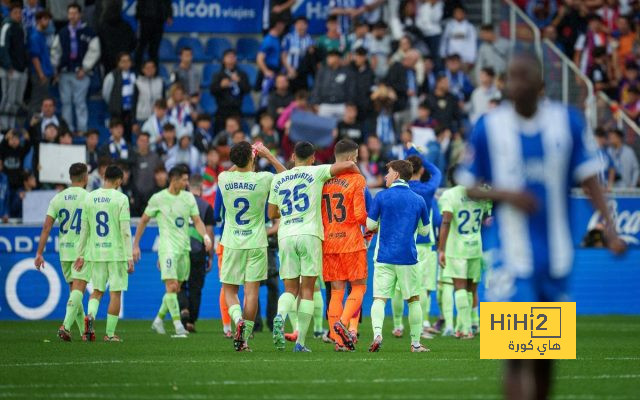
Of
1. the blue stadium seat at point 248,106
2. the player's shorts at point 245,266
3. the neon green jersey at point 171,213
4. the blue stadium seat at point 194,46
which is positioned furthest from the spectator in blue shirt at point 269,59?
the player's shorts at point 245,266

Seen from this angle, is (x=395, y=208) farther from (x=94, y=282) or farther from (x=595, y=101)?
(x=595, y=101)

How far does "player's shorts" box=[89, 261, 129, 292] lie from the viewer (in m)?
17.4

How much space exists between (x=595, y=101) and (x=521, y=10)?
4.47 metres

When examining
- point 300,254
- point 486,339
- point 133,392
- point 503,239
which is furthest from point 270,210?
point 503,239

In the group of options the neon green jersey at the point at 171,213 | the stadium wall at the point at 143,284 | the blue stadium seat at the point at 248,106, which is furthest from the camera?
the blue stadium seat at the point at 248,106

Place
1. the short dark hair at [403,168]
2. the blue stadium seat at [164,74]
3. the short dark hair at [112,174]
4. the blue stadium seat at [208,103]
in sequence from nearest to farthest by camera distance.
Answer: the short dark hair at [403,168]
the short dark hair at [112,174]
the blue stadium seat at [164,74]
the blue stadium seat at [208,103]

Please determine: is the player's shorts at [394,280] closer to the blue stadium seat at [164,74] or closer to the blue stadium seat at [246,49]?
the blue stadium seat at [164,74]

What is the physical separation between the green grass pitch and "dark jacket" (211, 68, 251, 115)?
927 cm

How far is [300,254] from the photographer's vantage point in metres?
14.7

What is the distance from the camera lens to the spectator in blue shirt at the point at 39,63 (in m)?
25.3

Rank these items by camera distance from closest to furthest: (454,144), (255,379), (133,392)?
1. (133,392)
2. (255,379)
3. (454,144)

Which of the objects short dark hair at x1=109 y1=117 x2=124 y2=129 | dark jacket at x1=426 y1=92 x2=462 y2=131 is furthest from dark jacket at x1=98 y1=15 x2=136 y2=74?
dark jacket at x1=426 y1=92 x2=462 y2=131

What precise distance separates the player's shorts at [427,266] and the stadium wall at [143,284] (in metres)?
4.03

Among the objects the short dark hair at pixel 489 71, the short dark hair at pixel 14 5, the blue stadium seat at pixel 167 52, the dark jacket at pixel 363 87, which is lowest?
the dark jacket at pixel 363 87
